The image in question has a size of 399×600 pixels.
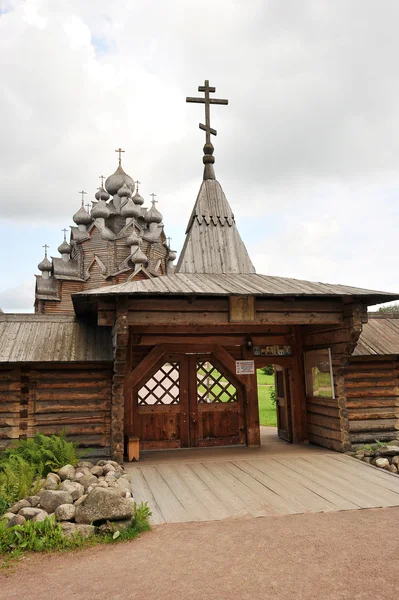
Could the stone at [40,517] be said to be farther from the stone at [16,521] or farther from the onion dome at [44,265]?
the onion dome at [44,265]

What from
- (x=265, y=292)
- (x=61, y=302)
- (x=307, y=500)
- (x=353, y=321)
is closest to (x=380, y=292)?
(x=353, y=321)

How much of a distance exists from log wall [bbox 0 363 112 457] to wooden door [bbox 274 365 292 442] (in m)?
4.39

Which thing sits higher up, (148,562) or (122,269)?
(122,269)

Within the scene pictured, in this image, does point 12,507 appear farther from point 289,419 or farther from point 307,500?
point 289,419

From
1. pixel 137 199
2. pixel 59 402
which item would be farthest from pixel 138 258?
pixel 59 402

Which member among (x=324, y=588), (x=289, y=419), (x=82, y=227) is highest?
(x=82, y=227)

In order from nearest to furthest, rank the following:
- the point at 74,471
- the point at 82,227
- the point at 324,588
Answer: the point at 324,588
the point at 74,471
the point at 82,227

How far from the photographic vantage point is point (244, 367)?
32.8 feet

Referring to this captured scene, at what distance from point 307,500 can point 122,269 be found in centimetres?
2725

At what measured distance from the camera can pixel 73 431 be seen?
8.60m

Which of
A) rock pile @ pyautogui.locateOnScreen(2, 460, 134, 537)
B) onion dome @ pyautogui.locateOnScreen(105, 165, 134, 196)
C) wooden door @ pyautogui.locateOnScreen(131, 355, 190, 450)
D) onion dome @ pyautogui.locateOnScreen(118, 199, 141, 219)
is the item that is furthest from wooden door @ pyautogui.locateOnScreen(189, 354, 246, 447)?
onion dome @ pyautogui.locateOnScreen(105, 165, 134, 196)

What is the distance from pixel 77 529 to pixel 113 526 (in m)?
0.40

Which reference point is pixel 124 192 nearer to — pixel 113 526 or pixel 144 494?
pixel 144 494

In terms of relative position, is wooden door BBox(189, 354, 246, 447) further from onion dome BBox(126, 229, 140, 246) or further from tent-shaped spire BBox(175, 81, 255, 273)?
onion dome BBox(126, 229, 140, 246)
